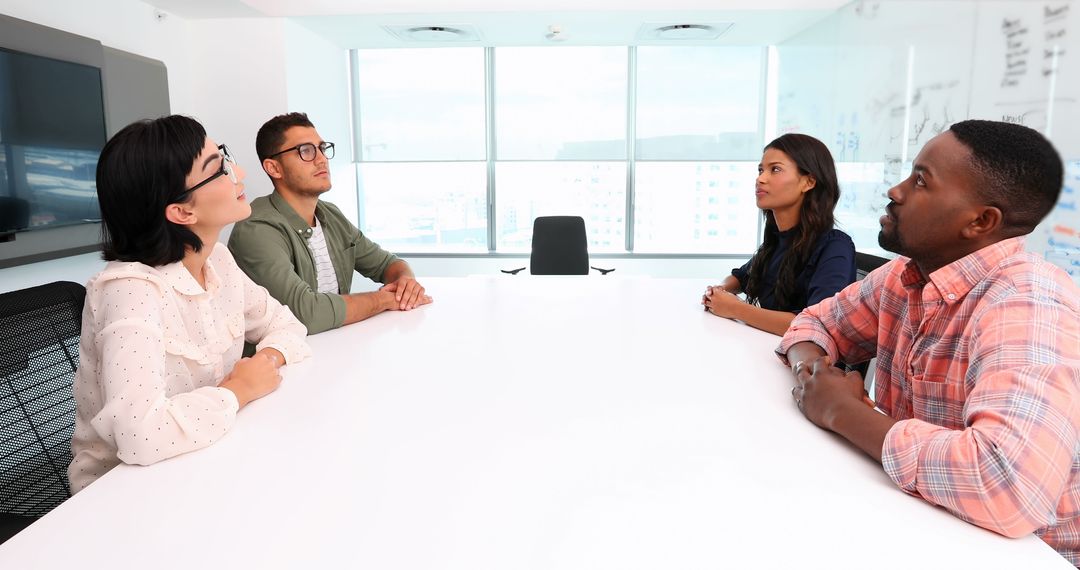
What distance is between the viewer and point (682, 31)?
4863 mm

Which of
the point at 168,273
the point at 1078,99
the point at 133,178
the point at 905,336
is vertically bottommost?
the point at 905,336

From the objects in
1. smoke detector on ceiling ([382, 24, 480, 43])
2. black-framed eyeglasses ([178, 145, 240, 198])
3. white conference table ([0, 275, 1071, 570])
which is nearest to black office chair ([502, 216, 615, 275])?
smoke detector on ceiling ([382, 24, 480, 43])

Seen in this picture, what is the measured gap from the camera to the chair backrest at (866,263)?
2242 millimetres

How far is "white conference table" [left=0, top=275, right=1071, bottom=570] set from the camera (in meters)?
0.77

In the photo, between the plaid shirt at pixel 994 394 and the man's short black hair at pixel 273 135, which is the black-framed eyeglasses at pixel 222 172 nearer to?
the man's short black hair at pixel 273 135

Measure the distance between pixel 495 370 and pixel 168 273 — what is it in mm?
705

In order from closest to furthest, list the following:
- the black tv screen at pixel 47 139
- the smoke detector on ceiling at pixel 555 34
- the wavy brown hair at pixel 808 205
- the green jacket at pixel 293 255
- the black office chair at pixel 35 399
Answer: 1. the black office chair at pixel 35 399
2. the green jacket at pixel 293 255
3. the wavy brown hair at pixel 808 205
4. the black tv screen at pixel 47 139
5. the smoke detector on ceiling at pixel 555 34

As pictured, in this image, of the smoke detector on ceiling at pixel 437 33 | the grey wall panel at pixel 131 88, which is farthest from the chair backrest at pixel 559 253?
the grey wall panel at pixel 131 88

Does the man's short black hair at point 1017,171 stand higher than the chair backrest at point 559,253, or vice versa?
the man's short black hair at point 1017,171

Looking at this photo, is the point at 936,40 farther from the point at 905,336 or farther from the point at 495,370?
the point at 495,370

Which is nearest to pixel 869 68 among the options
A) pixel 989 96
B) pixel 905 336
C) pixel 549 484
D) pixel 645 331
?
pixel 989 96

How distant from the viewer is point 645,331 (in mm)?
1829

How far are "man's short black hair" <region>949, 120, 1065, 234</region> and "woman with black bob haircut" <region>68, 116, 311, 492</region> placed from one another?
4.34 feet

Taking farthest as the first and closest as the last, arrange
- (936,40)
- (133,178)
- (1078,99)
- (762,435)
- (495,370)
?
(936,40)
(1078,99)
(495,370)
(133,178)
(762,435)
